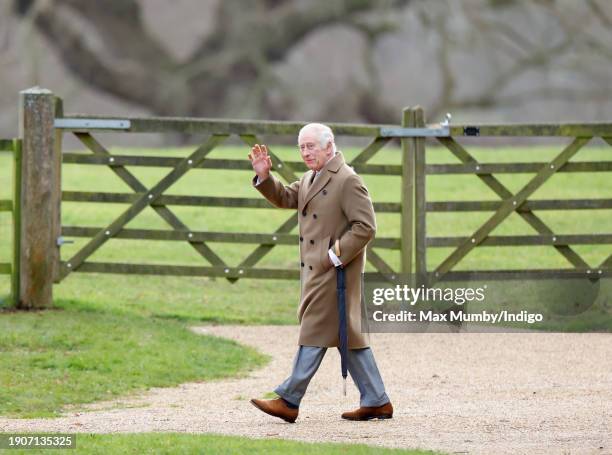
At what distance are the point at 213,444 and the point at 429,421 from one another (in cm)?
166

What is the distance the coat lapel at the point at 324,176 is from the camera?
823cm

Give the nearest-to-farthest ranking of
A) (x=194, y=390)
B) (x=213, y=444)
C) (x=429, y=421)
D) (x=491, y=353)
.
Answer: (x=213, y=444) → (x=429, y=421) → (x=194, y=390) → (x=491, y=353)

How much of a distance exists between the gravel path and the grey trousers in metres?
0.16

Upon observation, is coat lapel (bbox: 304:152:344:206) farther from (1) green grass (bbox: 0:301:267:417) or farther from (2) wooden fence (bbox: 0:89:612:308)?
(2) wooden fence (bbox: 0:89:612:308)

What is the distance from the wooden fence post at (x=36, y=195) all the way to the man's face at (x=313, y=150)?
4.39 meters

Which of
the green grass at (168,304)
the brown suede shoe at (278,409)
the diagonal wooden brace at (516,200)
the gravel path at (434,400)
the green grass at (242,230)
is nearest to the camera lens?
the gravel path at (434,400)

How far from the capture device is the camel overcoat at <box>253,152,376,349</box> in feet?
26.8

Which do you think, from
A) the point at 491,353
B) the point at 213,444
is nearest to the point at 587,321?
the point at 491,353

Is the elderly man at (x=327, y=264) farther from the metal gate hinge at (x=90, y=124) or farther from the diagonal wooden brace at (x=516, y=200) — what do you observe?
the diagonal wooden brace at (x=516, y=200)

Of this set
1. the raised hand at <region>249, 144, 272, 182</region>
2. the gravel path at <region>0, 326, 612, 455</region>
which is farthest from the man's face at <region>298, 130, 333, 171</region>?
the gravel path at <region>0, 326, 612, 455</region>

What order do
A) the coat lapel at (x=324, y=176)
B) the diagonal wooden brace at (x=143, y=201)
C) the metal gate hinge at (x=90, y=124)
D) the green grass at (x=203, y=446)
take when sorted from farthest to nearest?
the diagonal wooden brace at (x=143, y=201) < the metal gate hinge at (x=90, y=124) < the coat lapel at (x=324, y=176) < the green grass at (x=203, y=446)

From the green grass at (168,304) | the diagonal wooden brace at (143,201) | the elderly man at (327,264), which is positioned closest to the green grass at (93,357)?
the green grass at (168,304)

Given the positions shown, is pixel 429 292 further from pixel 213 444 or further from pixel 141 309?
pixel 213 444

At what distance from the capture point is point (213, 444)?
7.09 m
